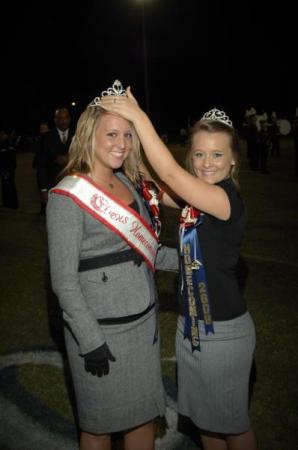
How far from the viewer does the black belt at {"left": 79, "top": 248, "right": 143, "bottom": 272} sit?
85.5 inches

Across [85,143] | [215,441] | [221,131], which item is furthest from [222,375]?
[85,143]

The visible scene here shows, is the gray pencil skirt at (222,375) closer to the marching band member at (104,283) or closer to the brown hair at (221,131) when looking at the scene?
the marching band member at (104,283)

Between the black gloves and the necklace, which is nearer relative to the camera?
the black gloves

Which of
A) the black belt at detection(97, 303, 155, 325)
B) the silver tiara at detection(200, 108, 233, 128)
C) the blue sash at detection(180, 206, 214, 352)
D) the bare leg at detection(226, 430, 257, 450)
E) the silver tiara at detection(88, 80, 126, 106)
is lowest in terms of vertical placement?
the bare leg at detection(226, 430, 257, 450)

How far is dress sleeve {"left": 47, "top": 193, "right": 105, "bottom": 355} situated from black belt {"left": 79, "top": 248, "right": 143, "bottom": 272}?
0.09 meters

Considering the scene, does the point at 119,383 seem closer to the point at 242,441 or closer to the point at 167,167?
the point at 242,441

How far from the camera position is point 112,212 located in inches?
89.5

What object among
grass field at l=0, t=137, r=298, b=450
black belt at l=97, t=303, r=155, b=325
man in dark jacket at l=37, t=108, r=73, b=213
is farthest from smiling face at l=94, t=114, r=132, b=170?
man in dark jacket at l=37, t=108, r=73, b=213

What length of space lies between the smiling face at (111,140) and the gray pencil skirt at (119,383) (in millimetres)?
822

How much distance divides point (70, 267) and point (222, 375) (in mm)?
923

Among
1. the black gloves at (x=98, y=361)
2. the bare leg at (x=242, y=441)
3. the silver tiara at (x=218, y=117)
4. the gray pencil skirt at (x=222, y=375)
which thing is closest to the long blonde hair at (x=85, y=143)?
the silver tiara at (x=218, y=117)

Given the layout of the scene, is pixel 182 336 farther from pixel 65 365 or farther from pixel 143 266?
pixel 65 365

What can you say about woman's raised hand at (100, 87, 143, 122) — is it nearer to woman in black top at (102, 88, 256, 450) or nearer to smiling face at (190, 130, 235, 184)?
woman in black top at (102, 88, 256, 450)

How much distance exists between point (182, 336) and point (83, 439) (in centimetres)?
73
